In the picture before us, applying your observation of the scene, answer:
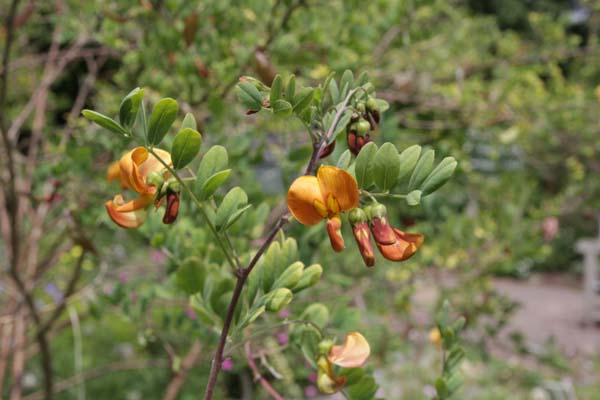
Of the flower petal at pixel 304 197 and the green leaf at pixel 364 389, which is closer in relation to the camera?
the flower petal at pixel 304 197

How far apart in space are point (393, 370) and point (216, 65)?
Answer: 2298 millimetres

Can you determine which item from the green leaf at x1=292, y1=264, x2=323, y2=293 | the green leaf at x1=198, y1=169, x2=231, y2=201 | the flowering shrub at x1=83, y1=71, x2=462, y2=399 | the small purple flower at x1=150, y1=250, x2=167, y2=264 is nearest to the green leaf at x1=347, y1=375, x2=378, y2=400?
the flowering shrub at x1=83, y1=71, x2=462, y2=399

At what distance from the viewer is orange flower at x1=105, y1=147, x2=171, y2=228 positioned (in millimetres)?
431

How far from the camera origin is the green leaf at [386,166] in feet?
1.35

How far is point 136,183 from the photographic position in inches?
17.0

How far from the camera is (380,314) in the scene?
194 cm

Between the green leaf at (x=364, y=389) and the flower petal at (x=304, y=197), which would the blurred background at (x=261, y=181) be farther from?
the flower petal at (x=304, y=197)

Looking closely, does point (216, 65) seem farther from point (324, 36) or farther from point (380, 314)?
point (380, 314)

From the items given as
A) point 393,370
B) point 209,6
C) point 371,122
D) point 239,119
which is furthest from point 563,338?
point 371,122

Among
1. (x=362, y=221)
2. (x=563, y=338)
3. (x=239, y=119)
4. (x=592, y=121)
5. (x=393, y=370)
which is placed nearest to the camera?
(x=362, y=221)

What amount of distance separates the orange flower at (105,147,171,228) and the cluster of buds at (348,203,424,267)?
0.47ft

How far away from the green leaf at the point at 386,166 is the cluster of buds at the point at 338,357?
0.40 ft

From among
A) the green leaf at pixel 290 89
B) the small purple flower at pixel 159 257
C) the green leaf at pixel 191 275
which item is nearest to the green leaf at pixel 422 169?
the green leaf at pixel 290 89

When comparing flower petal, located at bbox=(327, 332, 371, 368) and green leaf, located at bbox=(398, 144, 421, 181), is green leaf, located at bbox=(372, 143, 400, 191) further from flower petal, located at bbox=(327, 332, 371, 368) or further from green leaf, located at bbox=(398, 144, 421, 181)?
flower petal, located at bbox=(327, 332, 371, 368)
